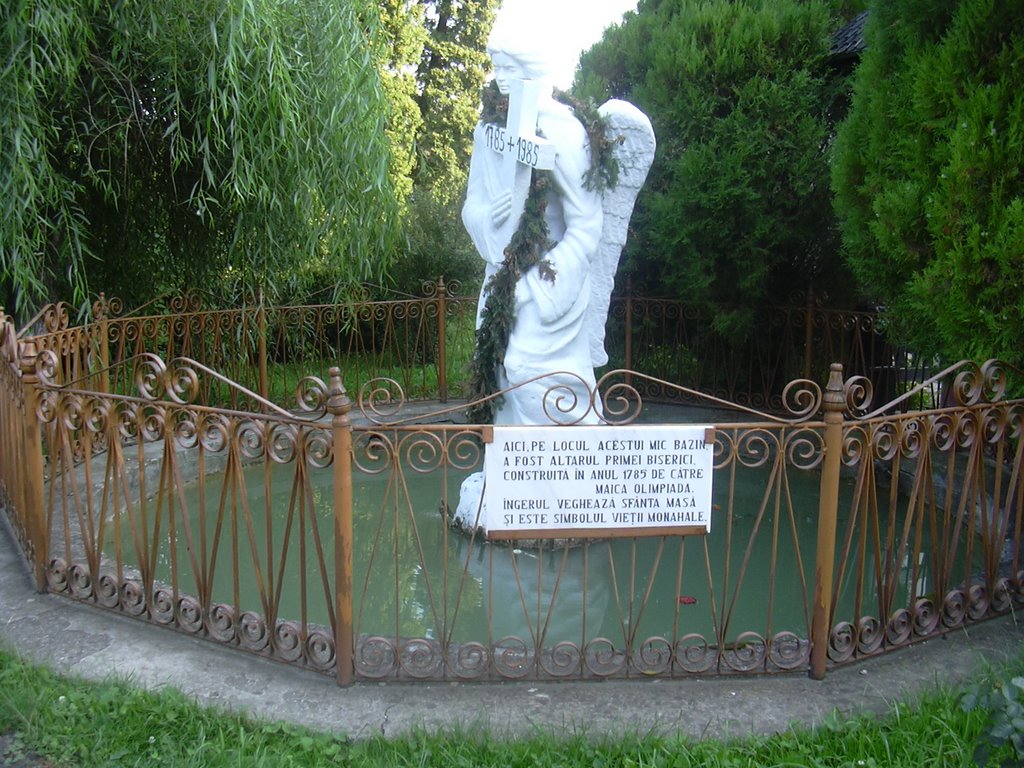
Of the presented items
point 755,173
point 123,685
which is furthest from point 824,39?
point 123,685

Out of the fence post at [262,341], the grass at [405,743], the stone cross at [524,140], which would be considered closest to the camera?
the grass at [405,743]

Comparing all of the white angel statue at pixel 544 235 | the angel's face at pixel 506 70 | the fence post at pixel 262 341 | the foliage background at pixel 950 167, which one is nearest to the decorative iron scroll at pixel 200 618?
the white angel statue at pixel 544 235

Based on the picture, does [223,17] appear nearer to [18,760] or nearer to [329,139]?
[329,139]

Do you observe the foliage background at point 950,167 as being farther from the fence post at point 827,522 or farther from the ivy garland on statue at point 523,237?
the ivy garland on statue at point 523,237

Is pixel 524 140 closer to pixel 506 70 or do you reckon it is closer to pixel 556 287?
pixel 506 70

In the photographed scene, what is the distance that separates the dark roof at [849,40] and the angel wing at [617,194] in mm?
3127

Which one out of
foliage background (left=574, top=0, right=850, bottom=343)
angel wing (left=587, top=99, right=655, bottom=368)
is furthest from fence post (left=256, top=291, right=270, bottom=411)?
foliage background (left=574, top=0, right=850, bottom=343)

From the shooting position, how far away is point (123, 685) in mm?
3395

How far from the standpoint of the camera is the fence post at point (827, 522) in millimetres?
3500

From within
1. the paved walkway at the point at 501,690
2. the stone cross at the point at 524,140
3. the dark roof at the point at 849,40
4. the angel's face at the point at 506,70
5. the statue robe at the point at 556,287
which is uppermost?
the dark roof at the point at 849,40

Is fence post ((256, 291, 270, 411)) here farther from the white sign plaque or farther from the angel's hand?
the white sign plaque

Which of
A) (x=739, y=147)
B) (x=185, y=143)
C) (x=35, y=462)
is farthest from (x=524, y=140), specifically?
(x=739, y=147)

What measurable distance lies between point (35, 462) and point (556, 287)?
8.94 ft

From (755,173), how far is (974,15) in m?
2.94
